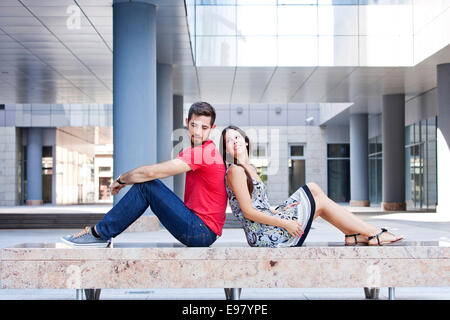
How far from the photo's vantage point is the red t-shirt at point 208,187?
4.14 m

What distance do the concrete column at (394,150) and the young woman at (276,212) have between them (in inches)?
844

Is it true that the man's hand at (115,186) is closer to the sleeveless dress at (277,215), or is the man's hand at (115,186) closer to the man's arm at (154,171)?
the man's arm at (154,171)

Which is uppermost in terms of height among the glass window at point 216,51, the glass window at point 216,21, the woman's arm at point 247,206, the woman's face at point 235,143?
the glass window at point 216,21

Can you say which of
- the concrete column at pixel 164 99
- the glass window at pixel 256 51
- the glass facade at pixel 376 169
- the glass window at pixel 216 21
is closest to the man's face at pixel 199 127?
the concrete column at pixel 164 99

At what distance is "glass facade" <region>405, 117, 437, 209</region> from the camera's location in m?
25.2

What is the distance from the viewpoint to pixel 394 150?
24906 millimetres

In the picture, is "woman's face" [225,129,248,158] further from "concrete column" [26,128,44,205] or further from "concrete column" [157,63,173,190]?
"concrete column" [26,128,44,205]

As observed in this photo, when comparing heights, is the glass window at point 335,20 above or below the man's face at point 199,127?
above

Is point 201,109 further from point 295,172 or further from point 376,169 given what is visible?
point 295,172

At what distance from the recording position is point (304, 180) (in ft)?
123

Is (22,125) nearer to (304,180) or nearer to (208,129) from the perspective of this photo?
(304,180)

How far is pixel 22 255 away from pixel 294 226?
188 cm

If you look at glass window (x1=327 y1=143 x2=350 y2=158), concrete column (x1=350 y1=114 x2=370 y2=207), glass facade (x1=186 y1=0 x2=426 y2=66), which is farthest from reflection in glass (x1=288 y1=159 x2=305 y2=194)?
glass facade (x1=186 y1=0 x2=426 y2=66)

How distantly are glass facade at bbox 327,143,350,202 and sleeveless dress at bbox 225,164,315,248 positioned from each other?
33.7 metres
